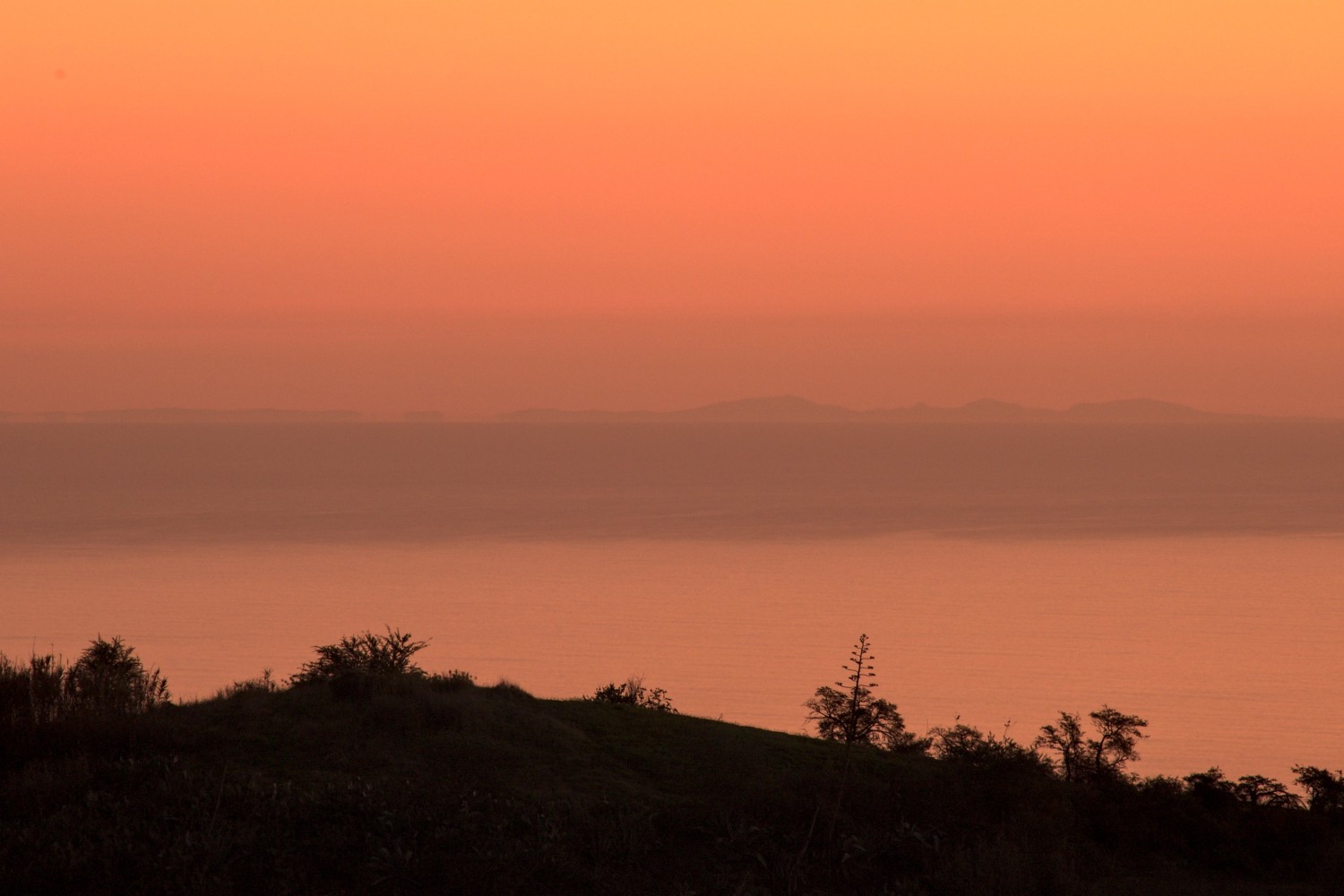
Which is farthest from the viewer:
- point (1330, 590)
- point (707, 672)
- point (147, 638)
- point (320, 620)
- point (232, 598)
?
point (1330, 590)

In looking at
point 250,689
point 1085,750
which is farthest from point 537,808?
point 1085,750

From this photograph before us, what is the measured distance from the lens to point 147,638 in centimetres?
7512

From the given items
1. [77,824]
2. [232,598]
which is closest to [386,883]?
[77,824]

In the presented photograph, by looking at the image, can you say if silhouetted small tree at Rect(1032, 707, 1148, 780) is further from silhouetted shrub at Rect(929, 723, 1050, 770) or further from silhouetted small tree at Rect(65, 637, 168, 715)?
silhouetted small tree at Rect(65, 637, 168, 715)

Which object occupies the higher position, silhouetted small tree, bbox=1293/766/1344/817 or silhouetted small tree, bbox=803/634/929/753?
silhouetted small tree, bbox=803/634/929/753

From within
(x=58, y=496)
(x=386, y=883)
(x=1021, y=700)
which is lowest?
(x=386, y=883)

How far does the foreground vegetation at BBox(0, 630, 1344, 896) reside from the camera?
14.4m

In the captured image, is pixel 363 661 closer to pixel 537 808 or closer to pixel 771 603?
pixel 537 808

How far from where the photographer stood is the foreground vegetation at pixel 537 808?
14.4m

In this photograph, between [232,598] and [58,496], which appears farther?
[58,496]

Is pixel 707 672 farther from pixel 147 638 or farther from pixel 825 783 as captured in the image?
pixel 825 783

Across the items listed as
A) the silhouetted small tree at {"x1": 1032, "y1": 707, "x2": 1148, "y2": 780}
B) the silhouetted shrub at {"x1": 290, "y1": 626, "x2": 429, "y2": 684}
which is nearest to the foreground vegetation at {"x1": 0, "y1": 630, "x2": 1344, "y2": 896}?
the silhouetted shrub at {"x1": 290, "y1": 626, "x2": 429, "y2": 684}

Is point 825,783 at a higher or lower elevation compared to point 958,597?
lower

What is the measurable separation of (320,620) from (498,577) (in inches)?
867
